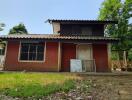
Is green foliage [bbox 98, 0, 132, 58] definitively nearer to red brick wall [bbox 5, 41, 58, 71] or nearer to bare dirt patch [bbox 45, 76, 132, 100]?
red brick wall [bbox 5, 41, 58, 71]

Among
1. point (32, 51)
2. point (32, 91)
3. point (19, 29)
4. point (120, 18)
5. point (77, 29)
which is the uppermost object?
point (19, 29)

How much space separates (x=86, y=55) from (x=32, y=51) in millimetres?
4537

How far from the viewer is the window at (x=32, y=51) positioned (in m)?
17.4

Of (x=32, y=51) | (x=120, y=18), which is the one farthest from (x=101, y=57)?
(x=120, y=18)

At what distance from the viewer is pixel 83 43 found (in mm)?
17562

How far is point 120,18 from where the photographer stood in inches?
1094

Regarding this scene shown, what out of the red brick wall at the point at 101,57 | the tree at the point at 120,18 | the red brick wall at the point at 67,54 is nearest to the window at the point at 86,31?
the red brick wall at the point at 101,57

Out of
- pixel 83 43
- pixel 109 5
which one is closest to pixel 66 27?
pixel 83 43

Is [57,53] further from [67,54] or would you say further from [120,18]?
[120,18]

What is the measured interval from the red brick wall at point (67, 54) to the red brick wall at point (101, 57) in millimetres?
1783

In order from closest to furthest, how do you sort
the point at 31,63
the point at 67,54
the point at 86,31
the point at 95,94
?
the point at 95,94 → the point at 31,63 → the point at 67,54 → the point at 86,31

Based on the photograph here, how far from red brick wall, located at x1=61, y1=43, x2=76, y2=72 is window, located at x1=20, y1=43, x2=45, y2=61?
1.80 meters

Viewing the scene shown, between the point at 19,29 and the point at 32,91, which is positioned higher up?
the point at 19,29

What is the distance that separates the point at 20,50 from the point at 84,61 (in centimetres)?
539
